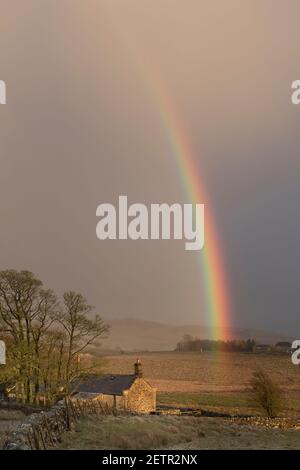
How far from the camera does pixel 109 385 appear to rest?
68250 mm

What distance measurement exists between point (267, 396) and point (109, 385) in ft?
54.9

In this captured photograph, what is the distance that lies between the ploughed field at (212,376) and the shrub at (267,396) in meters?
3.96

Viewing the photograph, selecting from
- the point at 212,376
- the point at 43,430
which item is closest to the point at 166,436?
the point at 43,430

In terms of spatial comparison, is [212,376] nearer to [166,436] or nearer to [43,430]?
[166,436]

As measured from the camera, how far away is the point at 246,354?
4754 inches

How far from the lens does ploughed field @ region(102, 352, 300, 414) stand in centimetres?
7997

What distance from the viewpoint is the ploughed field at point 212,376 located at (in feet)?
262

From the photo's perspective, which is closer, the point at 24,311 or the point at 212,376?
the point at 24,311

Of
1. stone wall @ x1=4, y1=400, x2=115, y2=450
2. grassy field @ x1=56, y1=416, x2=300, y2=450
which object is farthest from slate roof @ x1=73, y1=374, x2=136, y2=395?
stone wall @ x1=4, y1=400, x2=115, y2=450

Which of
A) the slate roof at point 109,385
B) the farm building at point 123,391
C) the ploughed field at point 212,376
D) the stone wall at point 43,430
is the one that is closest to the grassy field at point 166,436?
the stone wall at point 43,430

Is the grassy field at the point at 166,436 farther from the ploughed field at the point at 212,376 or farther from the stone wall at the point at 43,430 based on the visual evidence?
the ploughed field at the point at 212,376
